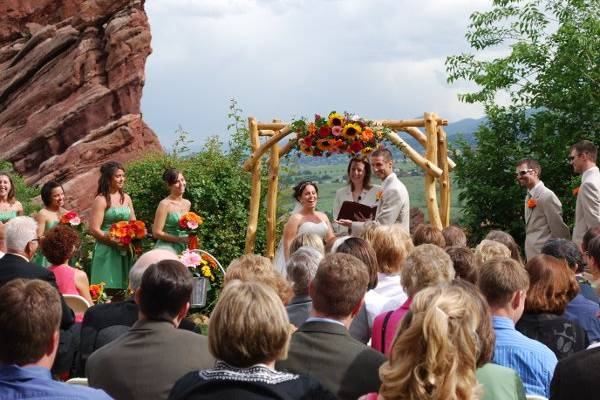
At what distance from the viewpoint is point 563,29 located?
13.9 meters

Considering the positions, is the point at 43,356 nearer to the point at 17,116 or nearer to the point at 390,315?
the point at 390,315

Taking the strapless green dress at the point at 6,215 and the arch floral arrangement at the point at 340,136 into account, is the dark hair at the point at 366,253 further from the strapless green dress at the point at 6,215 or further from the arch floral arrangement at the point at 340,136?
the strapless green dress at the point at 6,215

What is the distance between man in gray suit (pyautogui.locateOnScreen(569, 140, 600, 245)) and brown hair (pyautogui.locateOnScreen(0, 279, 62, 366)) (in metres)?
7.44

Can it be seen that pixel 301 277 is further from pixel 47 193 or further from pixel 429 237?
pixel 47 193

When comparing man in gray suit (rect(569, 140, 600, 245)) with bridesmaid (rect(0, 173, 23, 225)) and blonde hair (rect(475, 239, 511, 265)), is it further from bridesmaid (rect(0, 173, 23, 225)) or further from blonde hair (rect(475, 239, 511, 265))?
bridesmaid (rect(0, 173, 23, 225))

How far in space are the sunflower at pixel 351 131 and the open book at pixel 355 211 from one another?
96cm

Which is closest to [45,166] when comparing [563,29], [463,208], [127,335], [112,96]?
[112,96]

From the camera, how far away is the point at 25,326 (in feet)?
10.9

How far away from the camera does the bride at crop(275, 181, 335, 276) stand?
1088cm

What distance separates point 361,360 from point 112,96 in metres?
15.4

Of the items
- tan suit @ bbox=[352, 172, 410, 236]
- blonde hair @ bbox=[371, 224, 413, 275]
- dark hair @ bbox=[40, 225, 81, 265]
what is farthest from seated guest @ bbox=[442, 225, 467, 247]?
dark hair @ bbox=[40, 225, 81, 265]

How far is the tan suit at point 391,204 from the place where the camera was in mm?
10391

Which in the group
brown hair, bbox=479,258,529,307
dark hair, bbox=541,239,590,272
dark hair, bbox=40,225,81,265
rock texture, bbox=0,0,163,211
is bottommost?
dark hair, bbox=541,239,590,272

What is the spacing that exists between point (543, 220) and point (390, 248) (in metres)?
4.73
